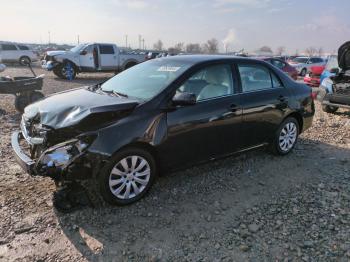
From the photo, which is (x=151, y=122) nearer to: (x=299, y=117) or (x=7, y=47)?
(x=299, y=117)

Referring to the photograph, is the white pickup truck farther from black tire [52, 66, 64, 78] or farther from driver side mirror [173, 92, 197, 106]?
driver side mirror [173, 92, 197, 106]

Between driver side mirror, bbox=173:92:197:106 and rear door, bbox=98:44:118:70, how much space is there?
15148 mm

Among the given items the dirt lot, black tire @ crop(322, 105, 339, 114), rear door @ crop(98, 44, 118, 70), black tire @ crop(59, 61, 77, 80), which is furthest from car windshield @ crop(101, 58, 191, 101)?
rear door @ crop(98, 44, 118, 70)

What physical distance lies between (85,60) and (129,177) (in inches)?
597

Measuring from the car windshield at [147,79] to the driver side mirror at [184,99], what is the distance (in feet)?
0.80

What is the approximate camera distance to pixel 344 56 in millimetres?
9164

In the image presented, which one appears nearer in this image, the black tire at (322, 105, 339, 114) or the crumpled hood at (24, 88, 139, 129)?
the crumpled hood at (24, 88, 139, 129)

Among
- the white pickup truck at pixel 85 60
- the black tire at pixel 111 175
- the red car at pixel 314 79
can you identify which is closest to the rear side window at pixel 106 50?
the white pickup truck at pixel 85 60

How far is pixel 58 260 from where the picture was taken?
2.89 meters

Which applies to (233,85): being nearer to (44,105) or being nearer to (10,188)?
(44,105)

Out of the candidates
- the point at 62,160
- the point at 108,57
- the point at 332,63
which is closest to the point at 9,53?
the point at 108,57

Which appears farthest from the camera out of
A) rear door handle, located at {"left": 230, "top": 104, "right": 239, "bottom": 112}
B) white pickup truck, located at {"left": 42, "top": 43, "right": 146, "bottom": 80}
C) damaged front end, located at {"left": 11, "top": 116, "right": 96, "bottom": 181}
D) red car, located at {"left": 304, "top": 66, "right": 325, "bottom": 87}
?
white pickup truck, located at {"left": 42, "top": 43, "right": 146, "bottom": 80}

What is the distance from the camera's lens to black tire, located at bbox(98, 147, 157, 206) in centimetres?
343

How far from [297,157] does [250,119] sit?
55.7 inches
